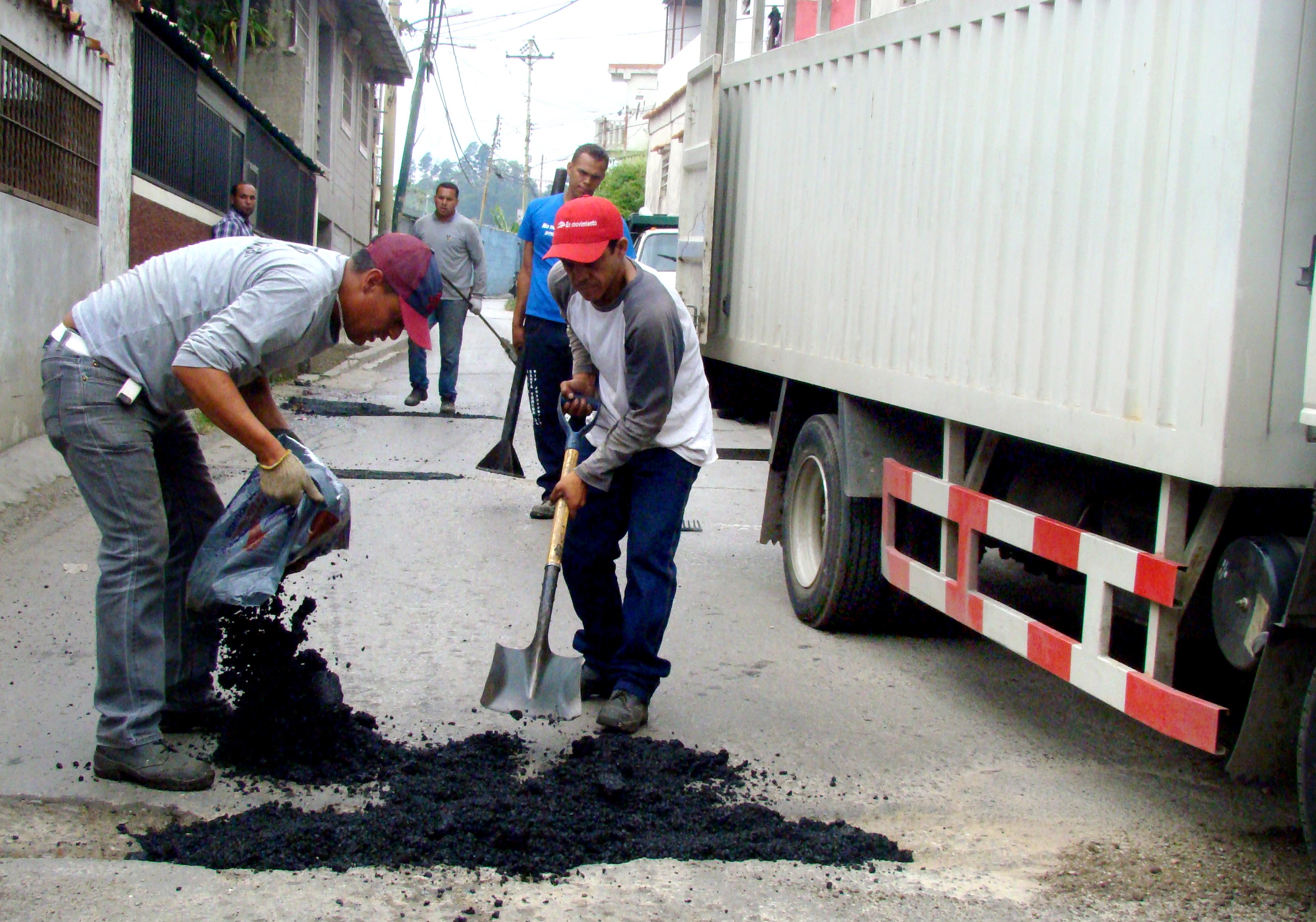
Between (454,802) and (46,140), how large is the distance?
652cm

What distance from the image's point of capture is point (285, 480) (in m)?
3.35

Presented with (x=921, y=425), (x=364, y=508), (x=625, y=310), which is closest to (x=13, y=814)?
(x=625, y=310)

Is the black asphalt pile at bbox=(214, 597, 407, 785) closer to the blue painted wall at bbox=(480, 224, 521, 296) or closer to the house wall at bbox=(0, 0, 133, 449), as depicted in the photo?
the house wall at bbox=(0, 0, 133, 449)

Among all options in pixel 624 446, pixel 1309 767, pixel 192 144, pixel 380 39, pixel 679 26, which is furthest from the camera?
pixel 679 26

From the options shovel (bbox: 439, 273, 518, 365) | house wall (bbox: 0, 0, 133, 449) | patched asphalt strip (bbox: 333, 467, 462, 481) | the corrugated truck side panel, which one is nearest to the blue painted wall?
shovel (bbox: 439, 273, 518, 365)

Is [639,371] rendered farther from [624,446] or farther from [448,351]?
[448,351]

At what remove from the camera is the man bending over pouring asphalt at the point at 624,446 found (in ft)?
12.9

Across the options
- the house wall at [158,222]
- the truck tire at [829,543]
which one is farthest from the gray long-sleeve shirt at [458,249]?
the truck tire at [829,543]

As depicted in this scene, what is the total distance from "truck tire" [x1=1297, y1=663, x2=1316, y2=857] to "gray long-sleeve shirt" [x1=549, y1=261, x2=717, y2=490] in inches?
76.4

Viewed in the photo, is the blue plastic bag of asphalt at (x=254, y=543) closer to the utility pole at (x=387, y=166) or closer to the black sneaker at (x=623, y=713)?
the black sneaker at (x=623, y=713)

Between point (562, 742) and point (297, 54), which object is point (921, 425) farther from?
point (297, 54)

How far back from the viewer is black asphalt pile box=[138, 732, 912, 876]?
3059mm

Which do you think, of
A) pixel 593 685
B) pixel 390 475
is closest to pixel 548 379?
pixel 390 475

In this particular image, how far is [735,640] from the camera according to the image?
17.7 feet
